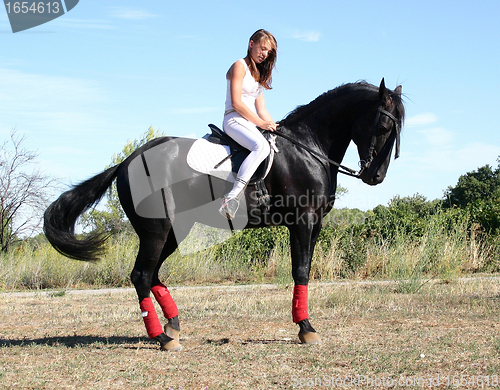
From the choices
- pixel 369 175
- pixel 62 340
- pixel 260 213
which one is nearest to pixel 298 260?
pixel 260 213

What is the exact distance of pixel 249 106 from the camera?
5.61 meters

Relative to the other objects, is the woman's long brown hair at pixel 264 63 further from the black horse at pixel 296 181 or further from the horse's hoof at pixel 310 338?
the horse's hoof at pixel 310 338

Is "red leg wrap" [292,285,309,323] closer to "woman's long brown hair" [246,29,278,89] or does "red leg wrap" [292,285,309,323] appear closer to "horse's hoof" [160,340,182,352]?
"horse's hoof" [160,340,182,352]

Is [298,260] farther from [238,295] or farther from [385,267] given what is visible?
[385,267]

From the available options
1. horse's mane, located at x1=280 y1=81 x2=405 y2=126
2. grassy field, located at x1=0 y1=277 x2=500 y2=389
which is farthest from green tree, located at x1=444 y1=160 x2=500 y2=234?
horse's mane, located at x1=280 y1=81 x2=405 y2=126

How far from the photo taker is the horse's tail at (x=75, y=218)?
5.65 meters

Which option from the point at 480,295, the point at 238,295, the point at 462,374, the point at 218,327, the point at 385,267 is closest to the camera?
the point at 462,374

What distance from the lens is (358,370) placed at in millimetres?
4109

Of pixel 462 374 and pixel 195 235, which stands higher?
pixel 195 235

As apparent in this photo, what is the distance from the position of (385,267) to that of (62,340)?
8.64 meters

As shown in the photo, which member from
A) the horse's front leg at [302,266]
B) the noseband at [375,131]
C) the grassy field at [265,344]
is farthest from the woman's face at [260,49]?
the grassy field at [265,344]

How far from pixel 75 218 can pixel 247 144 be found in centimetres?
231

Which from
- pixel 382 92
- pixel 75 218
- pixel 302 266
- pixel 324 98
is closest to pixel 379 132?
pixel 382 92

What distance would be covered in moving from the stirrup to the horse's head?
1468 mm
